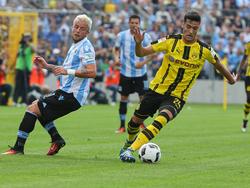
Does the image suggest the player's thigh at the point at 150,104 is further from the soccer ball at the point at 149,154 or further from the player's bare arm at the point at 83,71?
the player's bare arm at the point at 83,71

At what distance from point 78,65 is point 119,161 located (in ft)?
5.46

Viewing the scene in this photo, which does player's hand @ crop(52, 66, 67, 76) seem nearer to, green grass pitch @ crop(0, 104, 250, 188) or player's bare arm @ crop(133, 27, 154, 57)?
player's bare arm @ crop(133, 27, 154, 57)

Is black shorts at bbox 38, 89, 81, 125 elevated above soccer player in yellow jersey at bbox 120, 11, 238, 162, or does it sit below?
below

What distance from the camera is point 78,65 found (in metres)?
12.9

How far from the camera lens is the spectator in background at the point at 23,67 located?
3117 centimetres

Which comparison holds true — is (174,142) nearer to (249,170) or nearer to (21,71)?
(249,170)

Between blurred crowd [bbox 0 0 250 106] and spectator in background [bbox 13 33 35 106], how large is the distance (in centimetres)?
377

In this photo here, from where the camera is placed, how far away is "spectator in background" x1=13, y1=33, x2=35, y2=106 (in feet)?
102

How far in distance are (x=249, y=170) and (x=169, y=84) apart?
1.88 meters

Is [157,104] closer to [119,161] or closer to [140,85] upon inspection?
[119,161]

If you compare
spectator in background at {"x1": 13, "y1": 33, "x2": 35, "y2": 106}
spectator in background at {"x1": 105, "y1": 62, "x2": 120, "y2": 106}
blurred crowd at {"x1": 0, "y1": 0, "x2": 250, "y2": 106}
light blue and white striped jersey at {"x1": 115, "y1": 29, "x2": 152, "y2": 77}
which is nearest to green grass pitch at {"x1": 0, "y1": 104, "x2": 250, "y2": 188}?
light blue and white striped jersey at {"x1": 115, "y1": 29, "x2": 152, "y2": 77}

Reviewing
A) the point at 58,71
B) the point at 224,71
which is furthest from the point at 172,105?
the point at 58,71

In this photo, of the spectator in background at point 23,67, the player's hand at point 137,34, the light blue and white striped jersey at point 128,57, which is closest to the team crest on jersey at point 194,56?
the player's hand at point 137,34

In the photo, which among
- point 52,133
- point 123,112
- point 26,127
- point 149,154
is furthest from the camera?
point 123,112
